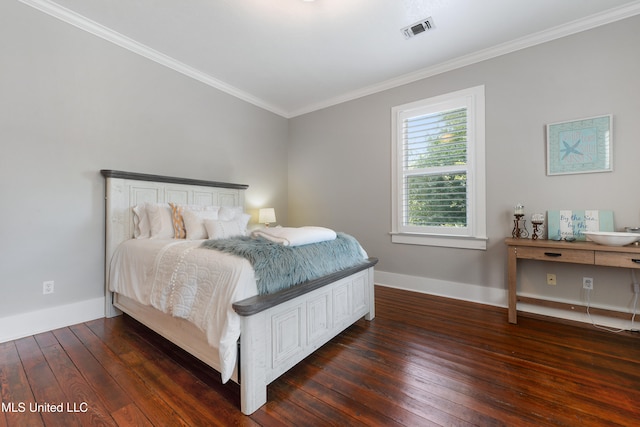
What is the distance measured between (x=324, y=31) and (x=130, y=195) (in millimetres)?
2477

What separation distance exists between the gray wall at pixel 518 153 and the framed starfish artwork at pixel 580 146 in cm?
6

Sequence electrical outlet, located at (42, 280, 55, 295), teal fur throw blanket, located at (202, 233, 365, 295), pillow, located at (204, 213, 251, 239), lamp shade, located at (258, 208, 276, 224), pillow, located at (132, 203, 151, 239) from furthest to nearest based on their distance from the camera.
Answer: lamp shade, located at (258, 208, 276, 224) → pillow, located at (132, 203, 151, 239) → pillow, located at (204, 213, 251, 239) → electrical outlet, located at (42, 280, 55, 295) → teal fur throw blanket, located at (202, 233, 365, 295)

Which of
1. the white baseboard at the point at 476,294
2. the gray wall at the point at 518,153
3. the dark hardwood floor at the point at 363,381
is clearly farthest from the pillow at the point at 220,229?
the white baseboard at the point at 476,294

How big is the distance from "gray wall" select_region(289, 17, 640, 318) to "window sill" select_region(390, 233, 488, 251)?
7cm

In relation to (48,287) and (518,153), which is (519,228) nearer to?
(518,153)

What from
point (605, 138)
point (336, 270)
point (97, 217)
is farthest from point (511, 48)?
point (97, 217)

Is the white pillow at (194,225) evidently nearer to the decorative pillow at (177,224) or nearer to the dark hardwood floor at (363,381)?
the decorative pillow at (177,224)

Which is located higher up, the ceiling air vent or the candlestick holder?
the ceiling air vent

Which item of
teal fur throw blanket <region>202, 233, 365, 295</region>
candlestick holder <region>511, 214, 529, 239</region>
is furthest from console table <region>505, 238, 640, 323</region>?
teal fur throw blanket <region>202, 233, 365, 295</region>

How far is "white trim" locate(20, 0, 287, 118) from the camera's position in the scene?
2191 millimetres

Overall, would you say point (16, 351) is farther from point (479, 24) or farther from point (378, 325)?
point (479, 24)

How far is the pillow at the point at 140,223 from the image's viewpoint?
2553mm

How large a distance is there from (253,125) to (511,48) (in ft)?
10.6

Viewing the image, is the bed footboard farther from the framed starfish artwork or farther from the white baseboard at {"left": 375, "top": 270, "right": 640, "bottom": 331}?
the framed starfish artwork
